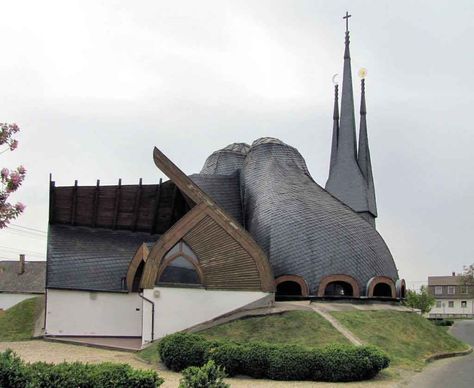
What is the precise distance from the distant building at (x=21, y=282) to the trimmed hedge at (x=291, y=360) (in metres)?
46.7

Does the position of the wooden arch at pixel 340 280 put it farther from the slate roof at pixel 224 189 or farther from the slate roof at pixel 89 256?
the slate roof at pixel 89 256

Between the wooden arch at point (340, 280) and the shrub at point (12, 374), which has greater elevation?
the wooden arch at point (340, 280)

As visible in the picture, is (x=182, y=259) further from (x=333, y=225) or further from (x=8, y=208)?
(x=8, y=208)

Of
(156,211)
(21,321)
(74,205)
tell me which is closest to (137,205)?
(156,211)

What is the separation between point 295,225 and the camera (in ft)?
96.4

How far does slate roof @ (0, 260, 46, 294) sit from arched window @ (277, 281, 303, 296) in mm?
38054

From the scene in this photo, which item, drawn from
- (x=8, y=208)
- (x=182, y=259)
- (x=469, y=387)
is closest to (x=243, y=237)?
(x=182, y=259)

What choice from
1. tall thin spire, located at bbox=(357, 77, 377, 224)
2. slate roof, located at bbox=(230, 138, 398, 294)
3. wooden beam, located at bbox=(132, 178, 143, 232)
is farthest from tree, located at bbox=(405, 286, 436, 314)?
wooden beam, located at bbox=(132, 178, 143, 232)

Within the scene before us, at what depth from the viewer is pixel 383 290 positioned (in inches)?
1187

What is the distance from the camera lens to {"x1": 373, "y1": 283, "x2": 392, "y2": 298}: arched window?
2980cm

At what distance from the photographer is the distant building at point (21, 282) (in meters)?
59.6

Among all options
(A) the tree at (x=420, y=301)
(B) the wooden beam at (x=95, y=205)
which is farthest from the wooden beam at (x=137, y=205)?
(A) the tree at (x=420, y=301)

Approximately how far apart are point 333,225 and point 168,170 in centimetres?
981

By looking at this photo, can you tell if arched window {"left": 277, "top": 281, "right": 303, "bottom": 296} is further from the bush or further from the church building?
the bush
